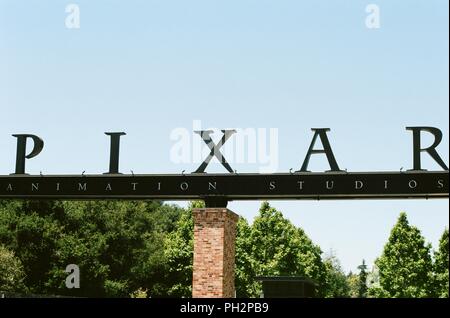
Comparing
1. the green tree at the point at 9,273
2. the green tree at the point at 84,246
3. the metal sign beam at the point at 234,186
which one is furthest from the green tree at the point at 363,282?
the metal sign beam at the point at 234,186

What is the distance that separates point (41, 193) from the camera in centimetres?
2023

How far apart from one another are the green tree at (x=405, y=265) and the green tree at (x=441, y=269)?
72 centimetres

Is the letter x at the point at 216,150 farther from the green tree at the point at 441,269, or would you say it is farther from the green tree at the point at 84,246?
the green tree at the point at 441,269

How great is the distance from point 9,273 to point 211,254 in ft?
87.4

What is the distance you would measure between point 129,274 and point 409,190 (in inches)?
1506

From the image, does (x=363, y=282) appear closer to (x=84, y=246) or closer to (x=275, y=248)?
(x=275, y=248)

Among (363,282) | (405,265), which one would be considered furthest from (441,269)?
(363,282)

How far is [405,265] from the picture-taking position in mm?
59188

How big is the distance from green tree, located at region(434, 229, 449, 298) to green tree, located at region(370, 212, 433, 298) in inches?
28.2

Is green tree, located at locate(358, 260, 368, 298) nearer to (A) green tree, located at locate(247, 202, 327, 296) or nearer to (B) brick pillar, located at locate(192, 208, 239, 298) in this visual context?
(A) green tree, located at locate(247, 202, 327, 296)

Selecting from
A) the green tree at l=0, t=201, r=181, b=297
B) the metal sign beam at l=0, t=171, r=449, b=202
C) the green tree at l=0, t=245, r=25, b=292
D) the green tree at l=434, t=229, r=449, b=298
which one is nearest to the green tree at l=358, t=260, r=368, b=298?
the green tree at l=434, t=229, r=449, b=298

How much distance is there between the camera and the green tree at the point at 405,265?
58312mm

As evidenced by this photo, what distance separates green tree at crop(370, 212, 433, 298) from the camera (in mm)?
58312

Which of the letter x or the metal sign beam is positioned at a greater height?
the letter x
